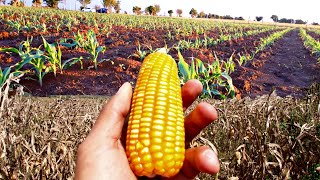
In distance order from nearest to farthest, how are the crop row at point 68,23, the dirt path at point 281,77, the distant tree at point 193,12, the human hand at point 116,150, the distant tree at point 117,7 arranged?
1. the human hand at point 116,150
2. the dirt path at point 281,77
3. the crop row at point 68,23
4. the distant tree at point 117,7
5. the distant tree at point 193,12

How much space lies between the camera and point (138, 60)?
12734mm

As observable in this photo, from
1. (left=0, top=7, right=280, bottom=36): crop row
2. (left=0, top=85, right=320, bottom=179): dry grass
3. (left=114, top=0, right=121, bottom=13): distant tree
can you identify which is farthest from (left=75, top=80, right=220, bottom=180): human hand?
(left=114, top=0, right=121, bottom=13): distant tree

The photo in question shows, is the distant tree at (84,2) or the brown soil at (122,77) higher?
the distant tree at (84,2)

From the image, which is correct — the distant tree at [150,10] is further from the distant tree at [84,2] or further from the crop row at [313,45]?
the crop row at [313,45]

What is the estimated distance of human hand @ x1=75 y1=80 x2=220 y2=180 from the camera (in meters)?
1.70

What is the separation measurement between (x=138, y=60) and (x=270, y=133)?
995cm

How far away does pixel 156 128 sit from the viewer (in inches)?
62.8

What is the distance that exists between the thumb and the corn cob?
0.13 m

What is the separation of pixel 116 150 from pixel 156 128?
1.10ft

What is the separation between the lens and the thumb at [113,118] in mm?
1847

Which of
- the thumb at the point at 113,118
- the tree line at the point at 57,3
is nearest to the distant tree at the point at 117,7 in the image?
the tree line at the point at 57,3

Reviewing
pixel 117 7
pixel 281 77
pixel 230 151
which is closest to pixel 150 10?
pixel 117 7

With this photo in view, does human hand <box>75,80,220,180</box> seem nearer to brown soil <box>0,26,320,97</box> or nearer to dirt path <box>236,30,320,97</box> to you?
brown soil <box>0,26,320,97</box>

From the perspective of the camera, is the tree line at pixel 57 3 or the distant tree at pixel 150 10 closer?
the tree line at pixel 57 3
